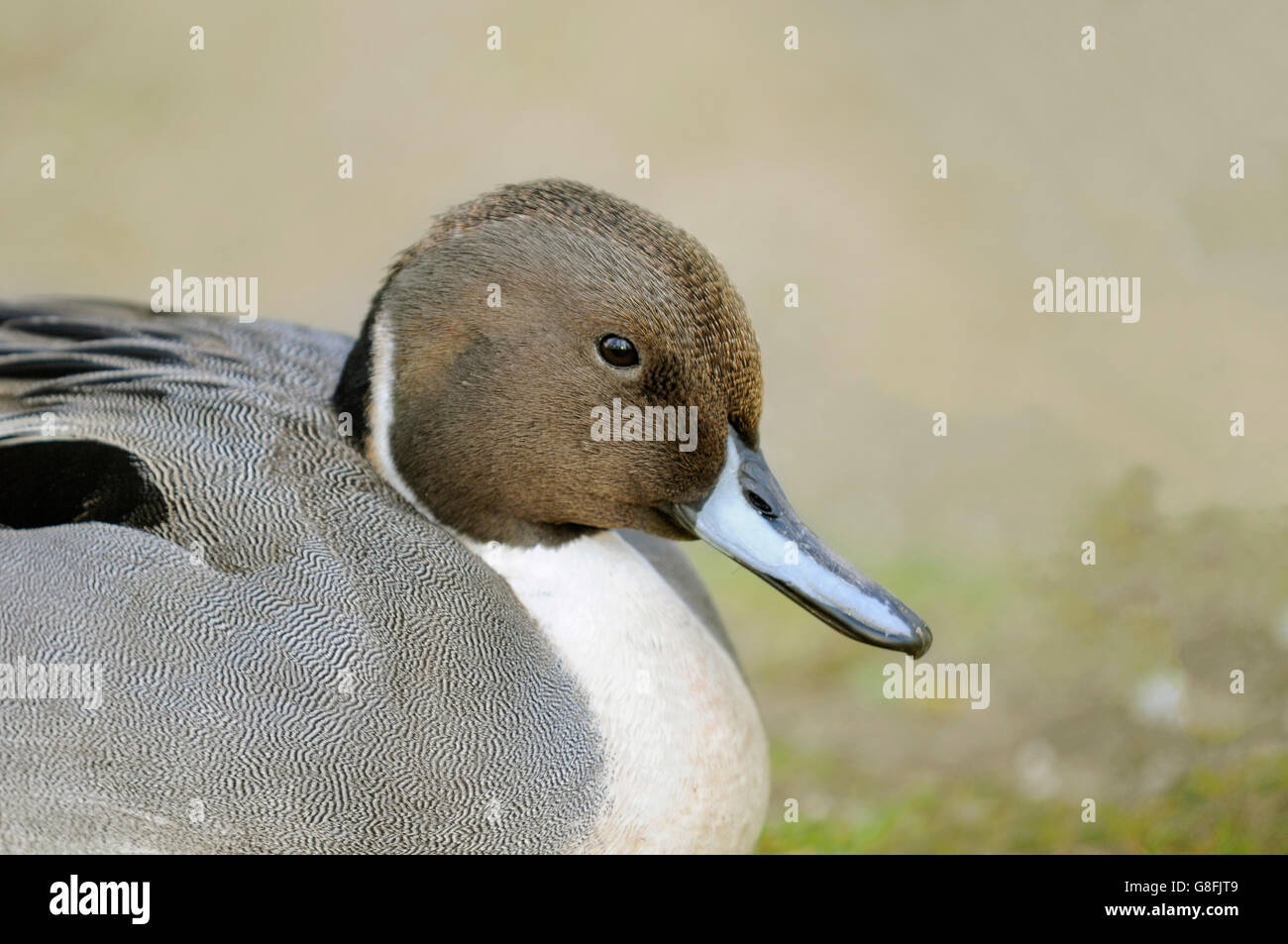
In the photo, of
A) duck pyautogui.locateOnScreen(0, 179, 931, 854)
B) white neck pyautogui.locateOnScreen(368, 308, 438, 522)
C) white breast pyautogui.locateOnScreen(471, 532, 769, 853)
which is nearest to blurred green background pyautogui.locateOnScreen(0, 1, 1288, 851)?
white breast pyautogui.locateOnScreen(471, 532, 769, 853)

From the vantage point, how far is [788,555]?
2.16m

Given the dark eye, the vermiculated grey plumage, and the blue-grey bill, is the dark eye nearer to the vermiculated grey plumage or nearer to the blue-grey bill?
the blue-grey bill

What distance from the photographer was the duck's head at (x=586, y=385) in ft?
6.93

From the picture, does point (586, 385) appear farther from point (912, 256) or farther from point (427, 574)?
point (912, 256)

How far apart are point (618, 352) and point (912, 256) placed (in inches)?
137

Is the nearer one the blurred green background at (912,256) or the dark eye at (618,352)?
the dark eye at (618,352)

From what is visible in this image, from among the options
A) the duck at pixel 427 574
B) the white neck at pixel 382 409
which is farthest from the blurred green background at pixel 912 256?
the white neck at pixel 382 409

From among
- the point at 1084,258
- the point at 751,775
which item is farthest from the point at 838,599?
the point at 1084,258

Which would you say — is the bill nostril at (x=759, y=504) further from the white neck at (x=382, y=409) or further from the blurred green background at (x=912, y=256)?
the blurred green background at (x=912, y=256)

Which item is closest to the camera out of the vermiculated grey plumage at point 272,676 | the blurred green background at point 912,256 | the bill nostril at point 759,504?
the vermiculated grey plumage at point 272,676

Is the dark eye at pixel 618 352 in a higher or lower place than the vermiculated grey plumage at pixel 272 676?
higher

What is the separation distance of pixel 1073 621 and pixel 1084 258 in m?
1.79

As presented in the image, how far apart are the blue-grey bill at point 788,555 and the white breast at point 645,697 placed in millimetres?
189

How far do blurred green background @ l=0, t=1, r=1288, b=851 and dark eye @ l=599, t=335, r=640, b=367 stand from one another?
1.43 meters
